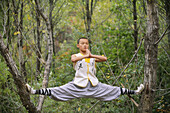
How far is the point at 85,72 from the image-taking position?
11.6ft

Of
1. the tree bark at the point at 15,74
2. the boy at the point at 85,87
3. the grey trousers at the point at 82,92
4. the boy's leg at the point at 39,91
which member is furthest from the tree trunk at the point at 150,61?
the tree bark at the point at 15,74

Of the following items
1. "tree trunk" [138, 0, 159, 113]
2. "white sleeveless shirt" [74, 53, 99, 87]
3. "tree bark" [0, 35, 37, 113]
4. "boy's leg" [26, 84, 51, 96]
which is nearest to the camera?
"tree bark" [0, 35, 37, 113]

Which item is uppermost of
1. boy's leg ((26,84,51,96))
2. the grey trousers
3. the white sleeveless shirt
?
the white sleeveless shirt

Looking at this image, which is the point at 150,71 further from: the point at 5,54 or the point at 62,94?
the point at 5,54

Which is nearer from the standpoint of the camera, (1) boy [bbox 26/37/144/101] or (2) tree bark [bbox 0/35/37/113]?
(2) tree bark [bbox 0/35/37/113]

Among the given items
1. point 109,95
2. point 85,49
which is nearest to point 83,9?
point 85,49

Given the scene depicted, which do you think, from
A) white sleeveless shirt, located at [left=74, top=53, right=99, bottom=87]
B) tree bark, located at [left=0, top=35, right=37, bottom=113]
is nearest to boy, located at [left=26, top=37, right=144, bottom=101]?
white sleeveless shirt, located at [left=74, top=53, right=99, bottom=87]

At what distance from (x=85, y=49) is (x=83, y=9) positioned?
4.94 m

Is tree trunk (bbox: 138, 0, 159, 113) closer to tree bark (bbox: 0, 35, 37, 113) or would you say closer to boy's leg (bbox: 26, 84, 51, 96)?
boy's leg (bbox: 26, 84, 51, 96)

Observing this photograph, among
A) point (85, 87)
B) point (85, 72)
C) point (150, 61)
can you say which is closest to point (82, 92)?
point (85, 87)

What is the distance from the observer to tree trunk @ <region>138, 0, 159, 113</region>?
326 cm

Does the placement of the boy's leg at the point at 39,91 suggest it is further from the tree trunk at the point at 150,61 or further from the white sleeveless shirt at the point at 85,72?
the tree trunk at the point at 150,61

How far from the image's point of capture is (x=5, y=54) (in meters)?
3.00

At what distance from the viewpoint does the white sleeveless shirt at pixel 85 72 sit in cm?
346
